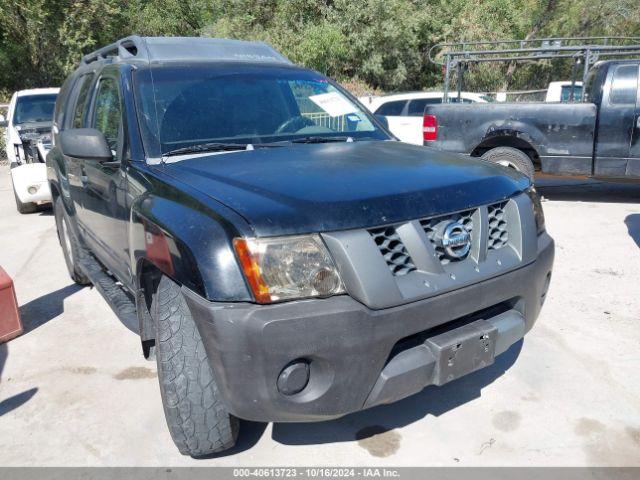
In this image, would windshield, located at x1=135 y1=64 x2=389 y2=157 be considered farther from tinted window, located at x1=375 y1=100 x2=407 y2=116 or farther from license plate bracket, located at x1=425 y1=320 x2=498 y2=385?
tinted window, located at x1=375 y1=100 x2=407 y2=116

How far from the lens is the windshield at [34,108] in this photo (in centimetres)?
970

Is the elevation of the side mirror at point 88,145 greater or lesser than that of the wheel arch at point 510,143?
greater

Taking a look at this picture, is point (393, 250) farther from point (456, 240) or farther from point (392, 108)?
point (392, 108)

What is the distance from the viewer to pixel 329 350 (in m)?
2.13

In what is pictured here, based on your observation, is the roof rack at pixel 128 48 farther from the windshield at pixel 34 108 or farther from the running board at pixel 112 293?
the windshield at pixel 34 108

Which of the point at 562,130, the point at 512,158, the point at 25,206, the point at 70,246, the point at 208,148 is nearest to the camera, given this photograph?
the point at 208,148

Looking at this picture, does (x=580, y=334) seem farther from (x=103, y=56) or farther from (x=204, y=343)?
(x=103, y=56)

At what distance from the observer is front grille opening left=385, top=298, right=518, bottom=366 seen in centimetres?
236

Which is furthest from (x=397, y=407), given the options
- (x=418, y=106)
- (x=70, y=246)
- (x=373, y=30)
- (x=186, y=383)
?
(x=373, y=30)

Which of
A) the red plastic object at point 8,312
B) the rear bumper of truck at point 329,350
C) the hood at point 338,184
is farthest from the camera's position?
the red plastic object at point 8,312

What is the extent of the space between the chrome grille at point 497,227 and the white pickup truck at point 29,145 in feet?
21.0

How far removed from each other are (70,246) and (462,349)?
153 inches

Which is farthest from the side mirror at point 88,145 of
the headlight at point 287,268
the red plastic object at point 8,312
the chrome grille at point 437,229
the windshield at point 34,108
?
the windshield at point 34,108

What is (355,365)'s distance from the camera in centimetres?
219
